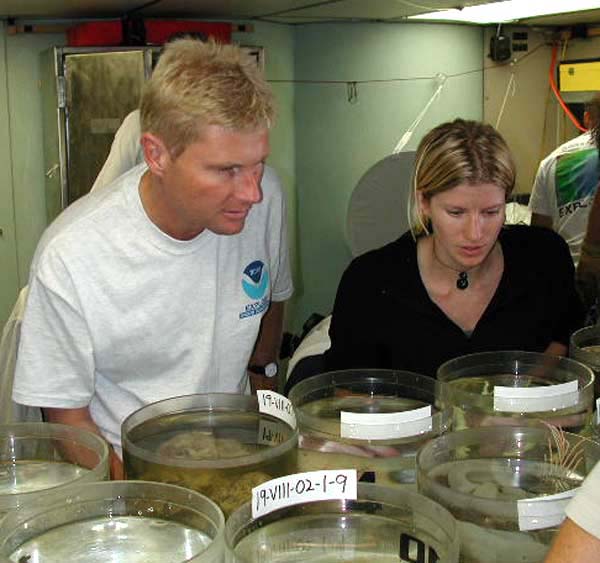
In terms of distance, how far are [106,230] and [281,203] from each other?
36 cm

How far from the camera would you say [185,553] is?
65 cm

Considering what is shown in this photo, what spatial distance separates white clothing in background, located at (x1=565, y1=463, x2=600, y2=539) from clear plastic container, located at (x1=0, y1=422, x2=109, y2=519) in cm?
40

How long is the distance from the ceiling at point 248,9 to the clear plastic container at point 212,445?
1.82 metres

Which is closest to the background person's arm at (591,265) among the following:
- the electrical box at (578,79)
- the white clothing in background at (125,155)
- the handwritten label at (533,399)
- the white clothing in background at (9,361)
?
the handwritten label at (533,399)

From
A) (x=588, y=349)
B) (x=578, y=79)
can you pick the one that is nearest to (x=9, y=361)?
(x=588, y=349)

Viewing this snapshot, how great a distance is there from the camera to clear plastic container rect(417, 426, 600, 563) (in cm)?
64

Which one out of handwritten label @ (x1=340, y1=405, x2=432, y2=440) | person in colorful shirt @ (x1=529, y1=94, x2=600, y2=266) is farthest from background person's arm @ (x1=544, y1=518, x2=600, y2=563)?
person in colorful shirt @ (x1=529, y1=94, x2=600, y2=266)

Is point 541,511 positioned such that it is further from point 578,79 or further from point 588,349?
point 578,79

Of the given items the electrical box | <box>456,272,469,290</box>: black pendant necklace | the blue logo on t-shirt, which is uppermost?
the electrical box

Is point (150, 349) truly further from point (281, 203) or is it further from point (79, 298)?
point (281, 203)

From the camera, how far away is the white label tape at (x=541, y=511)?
63cm

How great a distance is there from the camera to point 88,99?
295 cm

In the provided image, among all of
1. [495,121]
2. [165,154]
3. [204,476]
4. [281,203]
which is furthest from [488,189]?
[495,121]

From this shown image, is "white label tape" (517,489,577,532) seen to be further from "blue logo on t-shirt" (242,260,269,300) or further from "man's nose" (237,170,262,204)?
"blue logo on t-shirt" (242,260,269,300)
